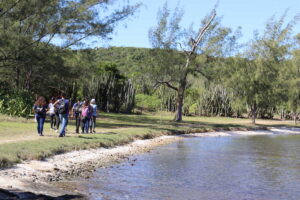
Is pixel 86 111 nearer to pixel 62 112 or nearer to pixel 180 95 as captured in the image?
pixel 62 112

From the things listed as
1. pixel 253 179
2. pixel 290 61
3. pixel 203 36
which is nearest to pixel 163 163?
pixel 253 179

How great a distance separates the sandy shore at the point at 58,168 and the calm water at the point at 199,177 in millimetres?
651

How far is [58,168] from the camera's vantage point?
1249 cm

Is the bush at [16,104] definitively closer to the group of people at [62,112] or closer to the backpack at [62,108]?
the group of people at [62,112]

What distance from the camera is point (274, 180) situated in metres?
13.0

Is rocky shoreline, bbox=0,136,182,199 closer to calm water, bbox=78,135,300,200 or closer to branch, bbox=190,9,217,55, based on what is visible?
calm water, bbox=78,135,300,200

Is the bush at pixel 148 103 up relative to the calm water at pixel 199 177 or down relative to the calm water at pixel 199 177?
up

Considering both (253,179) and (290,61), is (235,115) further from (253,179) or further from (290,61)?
(253,179)

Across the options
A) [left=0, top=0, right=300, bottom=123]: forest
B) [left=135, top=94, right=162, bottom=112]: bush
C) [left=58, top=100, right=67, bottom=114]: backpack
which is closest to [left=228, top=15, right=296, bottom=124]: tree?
[left=0, top=0, right=300, bottom=123]: forest

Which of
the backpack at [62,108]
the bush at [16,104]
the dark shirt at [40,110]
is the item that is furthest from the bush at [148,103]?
the dark shirt at [40,110]

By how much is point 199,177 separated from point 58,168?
13.7 feet

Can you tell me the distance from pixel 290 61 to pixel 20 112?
1156 inches

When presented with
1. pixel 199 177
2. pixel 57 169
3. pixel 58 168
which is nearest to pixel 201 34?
pixel 199 177

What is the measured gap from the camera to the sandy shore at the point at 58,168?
9.60 metres
